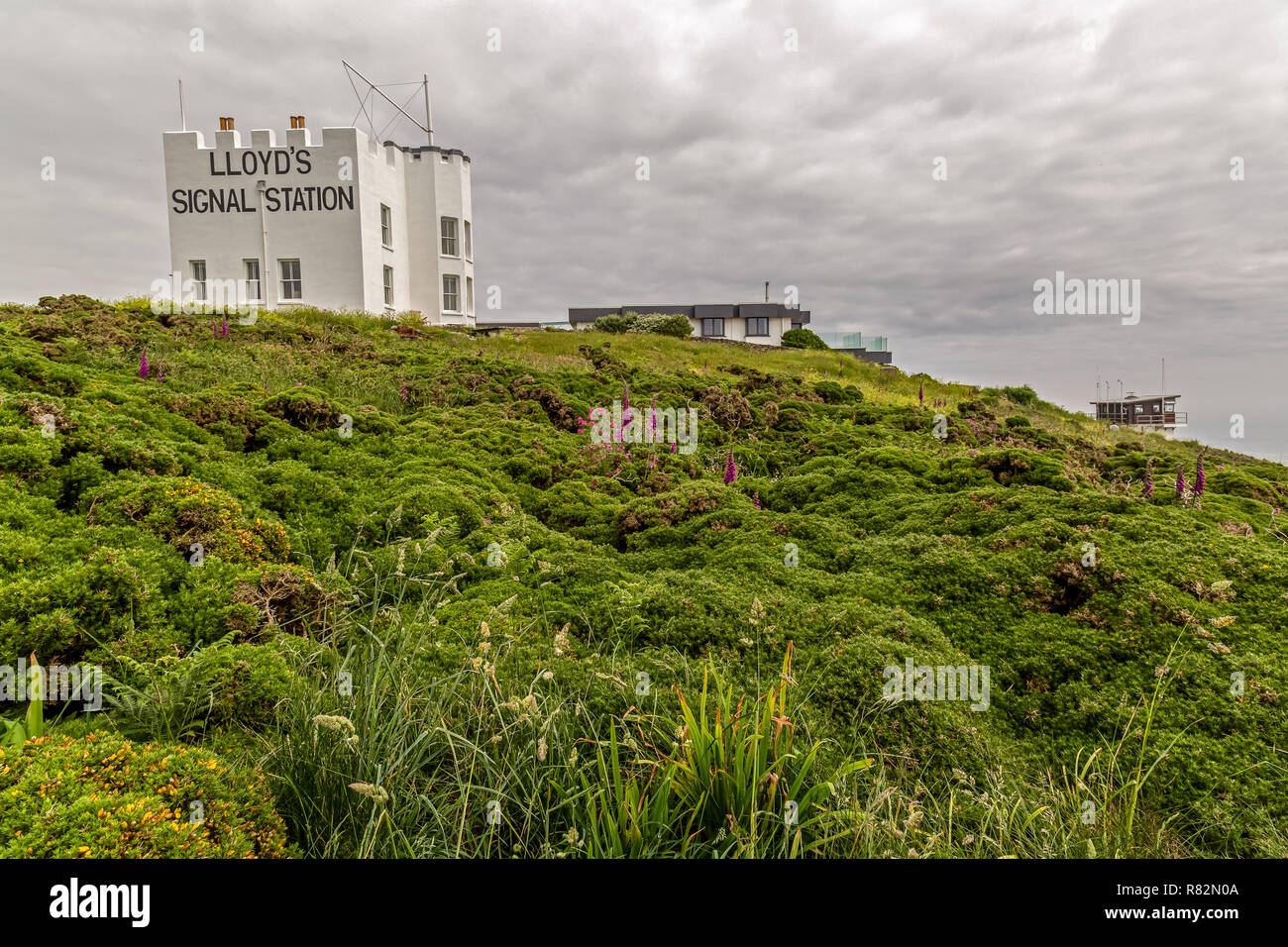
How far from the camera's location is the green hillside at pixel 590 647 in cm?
272

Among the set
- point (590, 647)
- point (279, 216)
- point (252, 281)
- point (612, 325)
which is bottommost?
point (590, 647)

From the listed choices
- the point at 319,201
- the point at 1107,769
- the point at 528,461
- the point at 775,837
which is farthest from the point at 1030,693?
the point at 319,201

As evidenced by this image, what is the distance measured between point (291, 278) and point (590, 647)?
3323cm

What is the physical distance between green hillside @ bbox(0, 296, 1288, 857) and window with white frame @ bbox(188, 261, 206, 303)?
2674cm

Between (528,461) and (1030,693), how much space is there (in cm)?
646

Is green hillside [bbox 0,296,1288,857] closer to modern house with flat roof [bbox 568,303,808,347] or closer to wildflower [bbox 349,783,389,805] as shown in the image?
wildflower [bbox 349,783,389,805]

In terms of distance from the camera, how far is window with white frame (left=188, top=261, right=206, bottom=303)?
3012 cm

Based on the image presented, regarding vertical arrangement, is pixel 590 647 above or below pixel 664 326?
below

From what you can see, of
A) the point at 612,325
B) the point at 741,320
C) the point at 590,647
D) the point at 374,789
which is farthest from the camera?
the point at 741,320

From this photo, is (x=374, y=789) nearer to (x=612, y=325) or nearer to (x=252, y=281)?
(x=252, y=281)

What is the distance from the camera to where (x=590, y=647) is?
4422 millimetres

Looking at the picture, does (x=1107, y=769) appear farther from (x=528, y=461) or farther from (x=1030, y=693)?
(x=528, y=461)

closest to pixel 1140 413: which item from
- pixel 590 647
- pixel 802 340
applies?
pixel 802 340

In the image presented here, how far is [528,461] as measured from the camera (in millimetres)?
8977
